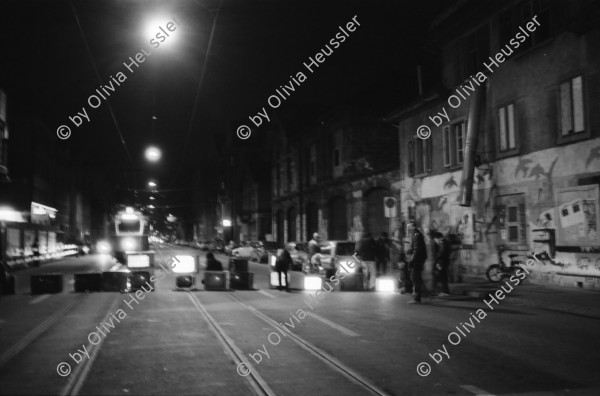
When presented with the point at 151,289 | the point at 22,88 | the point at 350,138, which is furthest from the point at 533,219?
the point at 22,88

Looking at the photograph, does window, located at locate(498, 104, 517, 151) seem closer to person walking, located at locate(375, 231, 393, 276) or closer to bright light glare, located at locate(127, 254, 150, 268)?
person walking, located at locate(375, 231, 393, 276)

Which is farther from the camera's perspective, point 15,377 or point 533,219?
point 533,219

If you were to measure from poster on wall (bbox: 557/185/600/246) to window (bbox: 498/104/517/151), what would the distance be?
10.8ft

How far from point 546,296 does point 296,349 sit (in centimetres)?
936

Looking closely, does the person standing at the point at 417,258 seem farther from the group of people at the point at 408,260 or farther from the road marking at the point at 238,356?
the road marking at the point at 238,356

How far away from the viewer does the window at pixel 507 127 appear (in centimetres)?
2055

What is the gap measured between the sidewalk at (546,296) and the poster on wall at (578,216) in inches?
59.2

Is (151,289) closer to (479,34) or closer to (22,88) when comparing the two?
(479,34)

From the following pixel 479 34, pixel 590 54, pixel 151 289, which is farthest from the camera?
pixel 479 34

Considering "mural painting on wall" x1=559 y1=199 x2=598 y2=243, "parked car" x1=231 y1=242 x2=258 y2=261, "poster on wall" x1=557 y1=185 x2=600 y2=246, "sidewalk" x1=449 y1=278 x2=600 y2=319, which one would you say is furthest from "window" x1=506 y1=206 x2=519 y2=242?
"parked car" x1=231 y1=242 x2=258 y2=261

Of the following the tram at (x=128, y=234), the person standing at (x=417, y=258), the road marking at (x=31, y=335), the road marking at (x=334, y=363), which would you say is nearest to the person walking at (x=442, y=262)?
the person standing at (x=417, y=258)

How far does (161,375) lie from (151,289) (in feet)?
38.3

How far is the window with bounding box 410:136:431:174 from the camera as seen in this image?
1059 inches

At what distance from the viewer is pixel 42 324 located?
1125 cm
